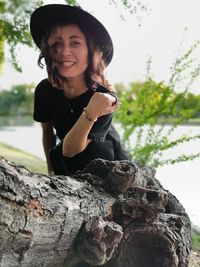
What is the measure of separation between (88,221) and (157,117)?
1385 millimetres

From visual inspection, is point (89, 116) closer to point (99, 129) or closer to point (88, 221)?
point (99, 129)

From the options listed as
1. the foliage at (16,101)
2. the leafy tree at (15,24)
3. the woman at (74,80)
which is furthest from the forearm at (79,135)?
the foliage at (16,101)

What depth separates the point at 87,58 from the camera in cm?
79

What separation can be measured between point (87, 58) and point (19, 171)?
34 centimetres

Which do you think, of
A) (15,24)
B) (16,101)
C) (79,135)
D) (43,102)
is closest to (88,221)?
(79,135)

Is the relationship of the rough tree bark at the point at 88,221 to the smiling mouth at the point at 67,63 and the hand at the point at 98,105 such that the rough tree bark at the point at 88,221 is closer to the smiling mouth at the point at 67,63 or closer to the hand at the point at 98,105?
the hand at the point at 98,105

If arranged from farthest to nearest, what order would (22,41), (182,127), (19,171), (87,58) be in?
(182,127) → (22,41) → (87,58) → (19,171)

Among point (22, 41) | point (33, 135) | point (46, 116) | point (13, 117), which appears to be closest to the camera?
point (46, 116)

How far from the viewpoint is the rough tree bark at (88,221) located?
0.51 metres

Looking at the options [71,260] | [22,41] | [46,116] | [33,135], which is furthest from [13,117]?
[71,260]

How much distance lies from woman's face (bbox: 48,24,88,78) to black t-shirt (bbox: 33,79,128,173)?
0.06 m

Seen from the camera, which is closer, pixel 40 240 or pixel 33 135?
pixel 40 240

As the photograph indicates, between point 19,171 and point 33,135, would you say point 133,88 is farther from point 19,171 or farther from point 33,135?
point 19,171

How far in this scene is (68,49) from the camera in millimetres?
766
